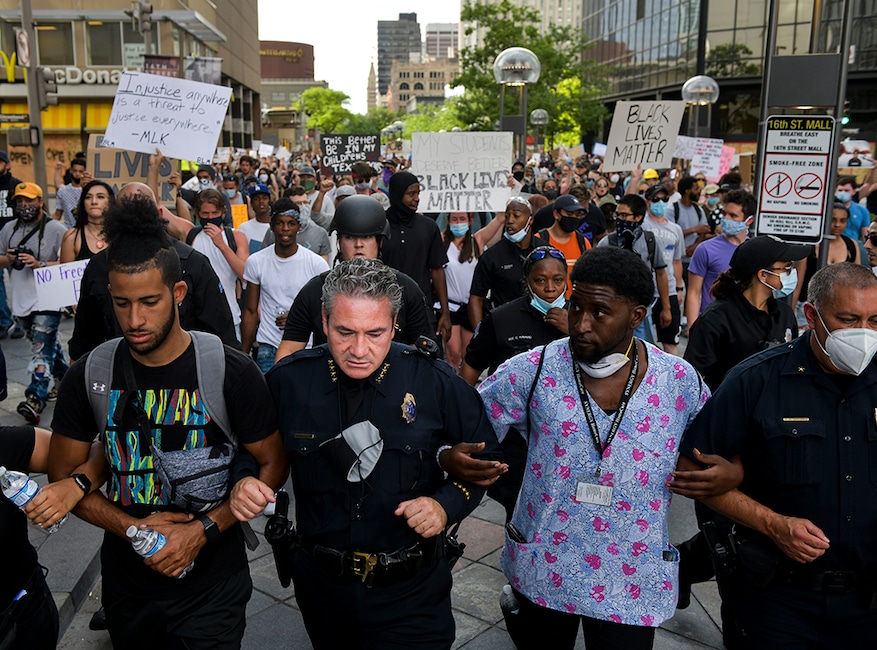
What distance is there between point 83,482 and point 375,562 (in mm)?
971

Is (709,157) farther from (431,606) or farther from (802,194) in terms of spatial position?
(431,606)

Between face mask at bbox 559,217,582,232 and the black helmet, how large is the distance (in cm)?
258

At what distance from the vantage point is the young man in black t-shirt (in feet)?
9.05

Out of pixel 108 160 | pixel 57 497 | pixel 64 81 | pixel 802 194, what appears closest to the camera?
pixel 57 497

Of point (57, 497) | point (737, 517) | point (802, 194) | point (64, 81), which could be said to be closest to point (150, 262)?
point (57, 497)

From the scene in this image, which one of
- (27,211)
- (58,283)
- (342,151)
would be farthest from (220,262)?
(342,151)

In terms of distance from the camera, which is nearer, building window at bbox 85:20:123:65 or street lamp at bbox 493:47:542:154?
street lamp at bbox 493:47:542:154

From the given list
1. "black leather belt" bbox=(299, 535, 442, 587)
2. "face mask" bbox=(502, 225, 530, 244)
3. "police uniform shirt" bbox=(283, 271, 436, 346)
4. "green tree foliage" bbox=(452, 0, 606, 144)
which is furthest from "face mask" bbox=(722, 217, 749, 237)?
"green tree foliage" bbox=(452, 0, 606, 144)

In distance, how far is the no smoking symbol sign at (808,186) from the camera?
6.48 m

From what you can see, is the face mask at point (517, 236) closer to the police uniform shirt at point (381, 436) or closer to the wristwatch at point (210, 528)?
the police uniform shirt at point (381, 436)

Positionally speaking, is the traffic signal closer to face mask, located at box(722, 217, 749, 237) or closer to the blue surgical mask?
face mask, located at box(722, 217, 749, 237)

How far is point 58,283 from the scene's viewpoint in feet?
21.5

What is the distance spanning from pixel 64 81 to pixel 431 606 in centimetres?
4378

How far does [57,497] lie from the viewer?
2.66 meters
